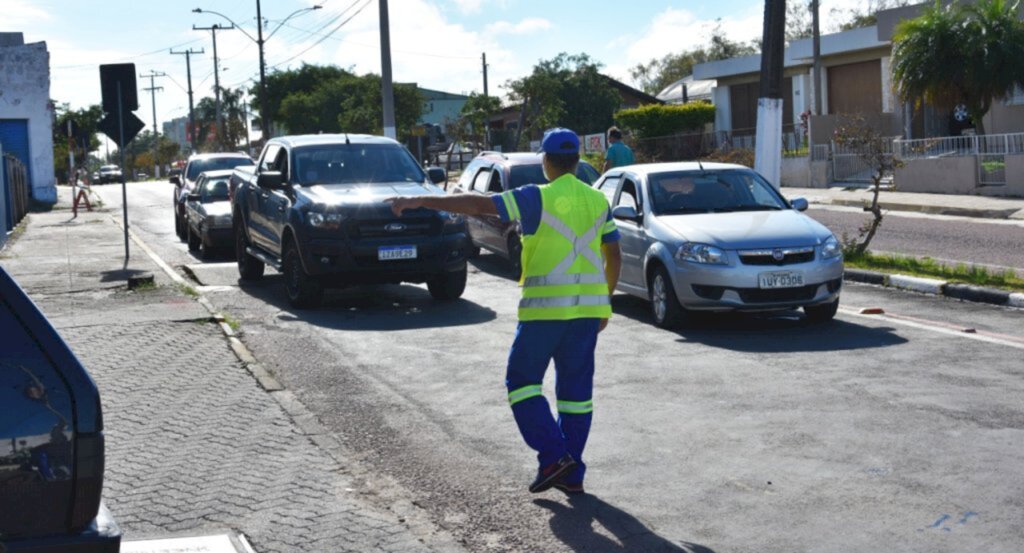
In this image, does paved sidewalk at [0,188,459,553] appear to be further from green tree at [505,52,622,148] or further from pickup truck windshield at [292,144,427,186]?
green tree at [505,52,622,148]

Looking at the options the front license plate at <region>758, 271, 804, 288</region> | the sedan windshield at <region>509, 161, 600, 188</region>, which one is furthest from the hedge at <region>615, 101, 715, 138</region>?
the front license plate at <region>758, 271, 804, 288</region>

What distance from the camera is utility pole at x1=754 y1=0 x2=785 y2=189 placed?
19.2 metres

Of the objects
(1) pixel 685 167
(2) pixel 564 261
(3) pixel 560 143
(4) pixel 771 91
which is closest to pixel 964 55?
(4) pixel 771 91

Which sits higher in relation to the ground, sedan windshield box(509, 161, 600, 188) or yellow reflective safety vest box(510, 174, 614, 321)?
sedan windshield box(509, 161, 600, 188)

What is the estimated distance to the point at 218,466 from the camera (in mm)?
7598

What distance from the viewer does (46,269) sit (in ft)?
65.0

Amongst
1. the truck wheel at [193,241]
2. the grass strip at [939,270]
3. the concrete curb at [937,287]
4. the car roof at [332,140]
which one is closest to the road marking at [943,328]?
the concrete curb at [937,287]

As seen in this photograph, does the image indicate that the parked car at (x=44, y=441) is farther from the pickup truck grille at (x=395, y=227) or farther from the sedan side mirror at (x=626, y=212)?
the pickup truck grille at (x=395, y=227)

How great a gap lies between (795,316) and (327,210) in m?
5.02

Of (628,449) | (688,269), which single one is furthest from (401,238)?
(628,449)

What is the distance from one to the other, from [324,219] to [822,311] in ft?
17.4

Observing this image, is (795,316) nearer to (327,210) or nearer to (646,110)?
(327,210)

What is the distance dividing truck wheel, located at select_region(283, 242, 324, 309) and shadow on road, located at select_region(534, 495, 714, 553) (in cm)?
807

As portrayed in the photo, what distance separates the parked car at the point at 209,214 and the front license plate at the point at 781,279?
12.0 meters
